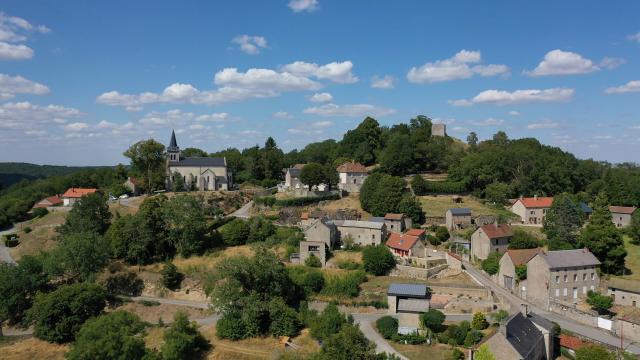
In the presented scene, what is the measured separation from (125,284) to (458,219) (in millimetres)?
40030

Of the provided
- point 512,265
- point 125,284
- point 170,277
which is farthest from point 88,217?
point 512,265

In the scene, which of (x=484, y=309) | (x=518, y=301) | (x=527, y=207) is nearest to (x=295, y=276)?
(x=484, y=309)

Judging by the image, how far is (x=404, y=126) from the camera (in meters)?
98.2

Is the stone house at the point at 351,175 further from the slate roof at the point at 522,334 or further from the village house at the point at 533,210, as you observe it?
the slate roof at the point at 522,334

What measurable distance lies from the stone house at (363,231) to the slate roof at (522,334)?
21113 mm

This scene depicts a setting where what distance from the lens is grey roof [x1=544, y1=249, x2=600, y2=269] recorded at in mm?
40378

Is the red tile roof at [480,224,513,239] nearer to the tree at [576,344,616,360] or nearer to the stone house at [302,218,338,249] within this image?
the stone house at [302,218,338,249]

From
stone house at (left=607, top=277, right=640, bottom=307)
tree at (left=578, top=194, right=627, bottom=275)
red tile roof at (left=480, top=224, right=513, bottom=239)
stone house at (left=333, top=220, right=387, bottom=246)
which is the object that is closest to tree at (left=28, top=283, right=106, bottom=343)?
stone house at (left=333, top=220, right=387, bottom=246)

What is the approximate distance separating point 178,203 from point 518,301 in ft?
125

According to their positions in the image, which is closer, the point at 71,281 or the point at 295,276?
the point at 295,276

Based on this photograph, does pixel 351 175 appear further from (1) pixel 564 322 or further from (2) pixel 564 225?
(1) pixel 564 322

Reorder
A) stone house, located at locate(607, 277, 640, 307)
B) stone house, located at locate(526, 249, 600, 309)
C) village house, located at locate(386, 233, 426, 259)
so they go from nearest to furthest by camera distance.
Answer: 1. stone house, located at locate(607, 277, 640, 307)
2. stone house, located at locate(526, 249, 600, 309)
3. village house, located at locate(386, 233, 426, 259)

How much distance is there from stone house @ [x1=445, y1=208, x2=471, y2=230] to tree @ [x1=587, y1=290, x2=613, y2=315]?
1838cm

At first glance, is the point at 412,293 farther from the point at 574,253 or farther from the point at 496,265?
the point at 574,253
